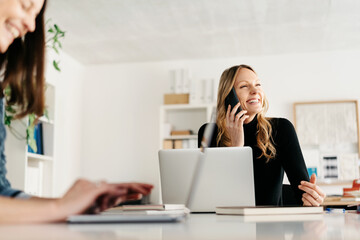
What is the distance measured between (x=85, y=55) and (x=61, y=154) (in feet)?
4.27

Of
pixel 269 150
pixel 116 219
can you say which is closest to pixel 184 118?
pixel 269 150

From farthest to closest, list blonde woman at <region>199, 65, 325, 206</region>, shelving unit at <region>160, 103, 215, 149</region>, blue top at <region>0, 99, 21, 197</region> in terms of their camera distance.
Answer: shelving unit at <region>160, 103, 215, 149</region> < blonde woman at <region>199, 65, 325, 206</region> < blue top at <region>0, 99, 21, 197</region>

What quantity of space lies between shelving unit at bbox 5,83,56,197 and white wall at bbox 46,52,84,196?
80 cm

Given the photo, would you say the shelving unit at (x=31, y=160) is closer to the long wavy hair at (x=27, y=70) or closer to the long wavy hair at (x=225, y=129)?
the long wavy hair at (x=225, y=129)

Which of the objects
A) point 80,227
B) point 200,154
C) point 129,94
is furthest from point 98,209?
point 129,94

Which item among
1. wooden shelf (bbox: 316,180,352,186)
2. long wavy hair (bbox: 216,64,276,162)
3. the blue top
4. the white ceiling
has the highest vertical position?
the white ceiling

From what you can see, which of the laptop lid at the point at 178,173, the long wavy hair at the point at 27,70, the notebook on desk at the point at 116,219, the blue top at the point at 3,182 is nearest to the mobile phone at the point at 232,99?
the laptop lid at the point at 178,173

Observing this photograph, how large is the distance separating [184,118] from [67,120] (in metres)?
1.50

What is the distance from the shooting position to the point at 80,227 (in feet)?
2.33

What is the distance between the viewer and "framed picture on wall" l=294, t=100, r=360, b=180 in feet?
18.0

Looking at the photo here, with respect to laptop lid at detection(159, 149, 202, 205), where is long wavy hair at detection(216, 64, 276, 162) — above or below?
above

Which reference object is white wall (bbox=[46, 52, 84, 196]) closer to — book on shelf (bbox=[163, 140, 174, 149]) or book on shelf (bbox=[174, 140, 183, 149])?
book on shelf (bbox=[163, 140, 174, 149])

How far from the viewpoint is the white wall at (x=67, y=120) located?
5.52 metres

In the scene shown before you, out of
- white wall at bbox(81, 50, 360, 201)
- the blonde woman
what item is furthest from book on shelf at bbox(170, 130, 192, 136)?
the blonde woman
